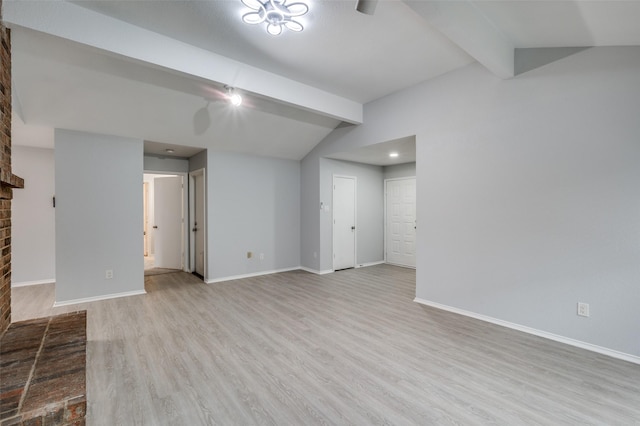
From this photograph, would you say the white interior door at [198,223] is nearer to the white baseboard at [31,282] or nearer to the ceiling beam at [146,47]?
the white baseboard at [31,282]

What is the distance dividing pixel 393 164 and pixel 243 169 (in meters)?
3.32

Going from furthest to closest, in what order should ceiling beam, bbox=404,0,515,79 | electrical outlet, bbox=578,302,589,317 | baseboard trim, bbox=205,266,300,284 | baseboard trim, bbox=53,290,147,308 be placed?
1. baseboard trim, bbox=205,266,300,284
2. baseboard trim, bbox=53,290,147,308
3. electrical outlet, bbox=578,302,589,317
4. ceiling beam, bbox=404,0,515,79

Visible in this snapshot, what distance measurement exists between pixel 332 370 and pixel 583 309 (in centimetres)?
236

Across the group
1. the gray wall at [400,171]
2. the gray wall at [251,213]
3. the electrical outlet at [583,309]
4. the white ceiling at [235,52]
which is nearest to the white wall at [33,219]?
the white ceiling at [235,52]

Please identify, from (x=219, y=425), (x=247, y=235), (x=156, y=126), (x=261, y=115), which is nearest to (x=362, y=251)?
(x=247, y=235)

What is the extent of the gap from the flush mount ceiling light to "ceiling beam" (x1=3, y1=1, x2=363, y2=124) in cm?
81

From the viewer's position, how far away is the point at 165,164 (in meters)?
5.64

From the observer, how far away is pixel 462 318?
11.0ft

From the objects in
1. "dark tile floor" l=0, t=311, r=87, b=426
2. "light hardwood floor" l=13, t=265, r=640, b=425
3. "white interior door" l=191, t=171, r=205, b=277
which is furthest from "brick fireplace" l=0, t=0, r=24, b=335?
"white interior door" l=191, t=171, r=205, b=277

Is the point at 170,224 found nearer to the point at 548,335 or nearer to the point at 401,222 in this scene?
the point at 401,222

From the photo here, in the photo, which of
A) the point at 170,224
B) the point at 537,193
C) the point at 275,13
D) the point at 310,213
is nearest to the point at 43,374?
the point at 275,13

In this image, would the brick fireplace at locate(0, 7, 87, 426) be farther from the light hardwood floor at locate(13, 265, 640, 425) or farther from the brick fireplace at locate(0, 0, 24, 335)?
the light hardwood floor at locate(13, 265, 640, 425)

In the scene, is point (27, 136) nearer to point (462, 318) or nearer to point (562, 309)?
point (462, 318)

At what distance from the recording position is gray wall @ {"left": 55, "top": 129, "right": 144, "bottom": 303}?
3818 millimetres
